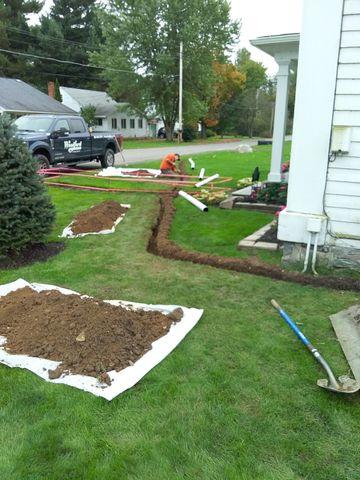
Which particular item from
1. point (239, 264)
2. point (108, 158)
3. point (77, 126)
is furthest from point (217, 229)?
point (108, 158)

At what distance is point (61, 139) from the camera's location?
45.9ft

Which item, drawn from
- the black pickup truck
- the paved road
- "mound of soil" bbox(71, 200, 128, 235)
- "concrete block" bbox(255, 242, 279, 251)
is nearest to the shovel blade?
"concrete block" bbox(255, 242, 279, 251)

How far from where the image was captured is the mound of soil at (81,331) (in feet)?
10.7

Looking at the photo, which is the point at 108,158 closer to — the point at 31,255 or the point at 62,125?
the point at 62,125

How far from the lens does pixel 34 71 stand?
47188 millimetres

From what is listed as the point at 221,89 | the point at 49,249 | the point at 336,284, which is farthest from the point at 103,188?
the point at 221,89

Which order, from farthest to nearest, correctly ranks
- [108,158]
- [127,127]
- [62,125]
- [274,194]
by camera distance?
[127,127]
[108,158]
[62,125]
[274,194]

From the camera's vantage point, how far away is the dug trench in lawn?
484 centimetres

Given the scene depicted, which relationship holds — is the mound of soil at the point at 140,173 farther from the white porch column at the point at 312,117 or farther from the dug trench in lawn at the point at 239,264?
the white porch column at the point at 312,117

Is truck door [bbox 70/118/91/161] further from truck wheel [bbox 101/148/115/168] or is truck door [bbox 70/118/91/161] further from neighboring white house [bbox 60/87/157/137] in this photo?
neighboring white house [bbox 60/87/157/137]

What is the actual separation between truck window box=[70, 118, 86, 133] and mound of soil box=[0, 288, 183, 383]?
11.8 m

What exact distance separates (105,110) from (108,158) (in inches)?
1269

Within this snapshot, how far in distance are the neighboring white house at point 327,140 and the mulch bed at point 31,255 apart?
3.18 m

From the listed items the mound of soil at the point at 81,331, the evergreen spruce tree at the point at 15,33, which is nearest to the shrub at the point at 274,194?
the mound of soil at the point at 81,331
